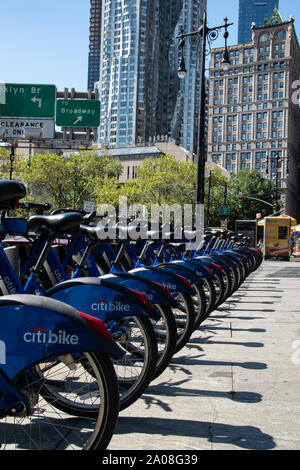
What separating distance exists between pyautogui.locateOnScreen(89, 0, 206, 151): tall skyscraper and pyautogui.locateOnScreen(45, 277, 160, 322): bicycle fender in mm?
154540

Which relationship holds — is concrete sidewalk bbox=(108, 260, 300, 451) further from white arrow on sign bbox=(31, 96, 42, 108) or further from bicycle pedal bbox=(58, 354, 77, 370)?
white arrow on sign bbox=(31, 96, 42, 108)

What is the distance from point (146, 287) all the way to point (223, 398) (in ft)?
3.28

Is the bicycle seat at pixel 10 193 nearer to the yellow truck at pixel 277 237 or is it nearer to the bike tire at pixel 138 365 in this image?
the bike tire at pixel 138 365

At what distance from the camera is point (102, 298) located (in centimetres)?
338

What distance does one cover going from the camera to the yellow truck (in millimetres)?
37062

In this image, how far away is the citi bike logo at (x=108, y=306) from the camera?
3.38 metres

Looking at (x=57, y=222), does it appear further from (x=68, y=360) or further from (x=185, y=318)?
(x=185, y=318)

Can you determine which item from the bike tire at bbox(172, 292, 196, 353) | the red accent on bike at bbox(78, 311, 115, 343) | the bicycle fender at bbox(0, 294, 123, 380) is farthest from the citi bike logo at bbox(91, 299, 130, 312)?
the bike tire at bbox(172, 292, 196, 353)

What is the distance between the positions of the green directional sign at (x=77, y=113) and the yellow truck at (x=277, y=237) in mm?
17290

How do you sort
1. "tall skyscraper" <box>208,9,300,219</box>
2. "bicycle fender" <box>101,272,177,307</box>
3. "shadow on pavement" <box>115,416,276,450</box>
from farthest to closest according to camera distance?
"tall skyscraper" <box>208,9,300,219</box> → "bicycle fender" <box>101,272,177,307</box> → "shadow on pavement" <box>115,416,276,450</box>

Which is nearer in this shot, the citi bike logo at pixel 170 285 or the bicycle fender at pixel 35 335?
the bicycle fender at pixel 35 335

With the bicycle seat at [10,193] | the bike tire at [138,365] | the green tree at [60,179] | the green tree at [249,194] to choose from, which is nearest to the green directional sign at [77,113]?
the bike tire at [138,365]

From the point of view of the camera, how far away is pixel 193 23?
187 m
